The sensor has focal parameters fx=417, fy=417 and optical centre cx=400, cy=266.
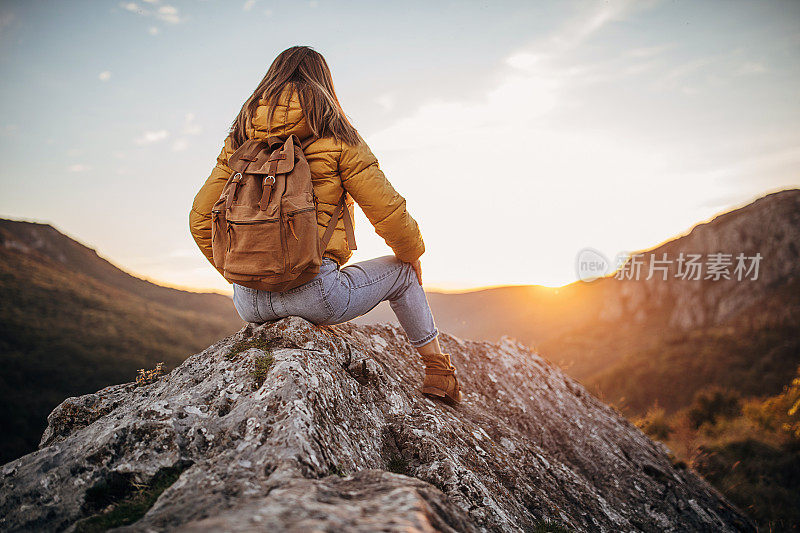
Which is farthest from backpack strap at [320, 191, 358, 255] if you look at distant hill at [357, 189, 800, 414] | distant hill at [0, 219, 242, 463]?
distant hill at [357, 189, 800, 414]

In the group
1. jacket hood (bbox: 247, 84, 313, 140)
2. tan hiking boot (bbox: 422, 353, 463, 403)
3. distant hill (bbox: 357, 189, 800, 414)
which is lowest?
distant hill (bbox: 357, 189, 800, 414)

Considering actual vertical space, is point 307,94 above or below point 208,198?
above

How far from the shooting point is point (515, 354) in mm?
6645

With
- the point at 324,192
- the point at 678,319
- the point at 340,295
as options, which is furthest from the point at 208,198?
the point at 678,319

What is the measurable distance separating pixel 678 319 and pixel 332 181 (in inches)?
1881

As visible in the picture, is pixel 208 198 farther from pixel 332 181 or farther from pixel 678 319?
pixel 678 319

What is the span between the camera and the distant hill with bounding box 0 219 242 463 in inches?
590

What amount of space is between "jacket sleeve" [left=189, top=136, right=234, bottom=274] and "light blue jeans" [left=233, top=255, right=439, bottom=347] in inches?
21.7

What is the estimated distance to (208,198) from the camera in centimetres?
330

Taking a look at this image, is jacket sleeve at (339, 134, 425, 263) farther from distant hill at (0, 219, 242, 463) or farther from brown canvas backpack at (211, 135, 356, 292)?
distant hill at (0, 219, 242, 463)

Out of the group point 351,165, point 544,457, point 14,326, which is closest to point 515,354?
point 544,457

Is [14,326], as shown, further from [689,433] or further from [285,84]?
[689,433]

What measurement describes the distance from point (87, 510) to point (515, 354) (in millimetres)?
5619

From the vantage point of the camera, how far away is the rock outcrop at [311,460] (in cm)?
172
